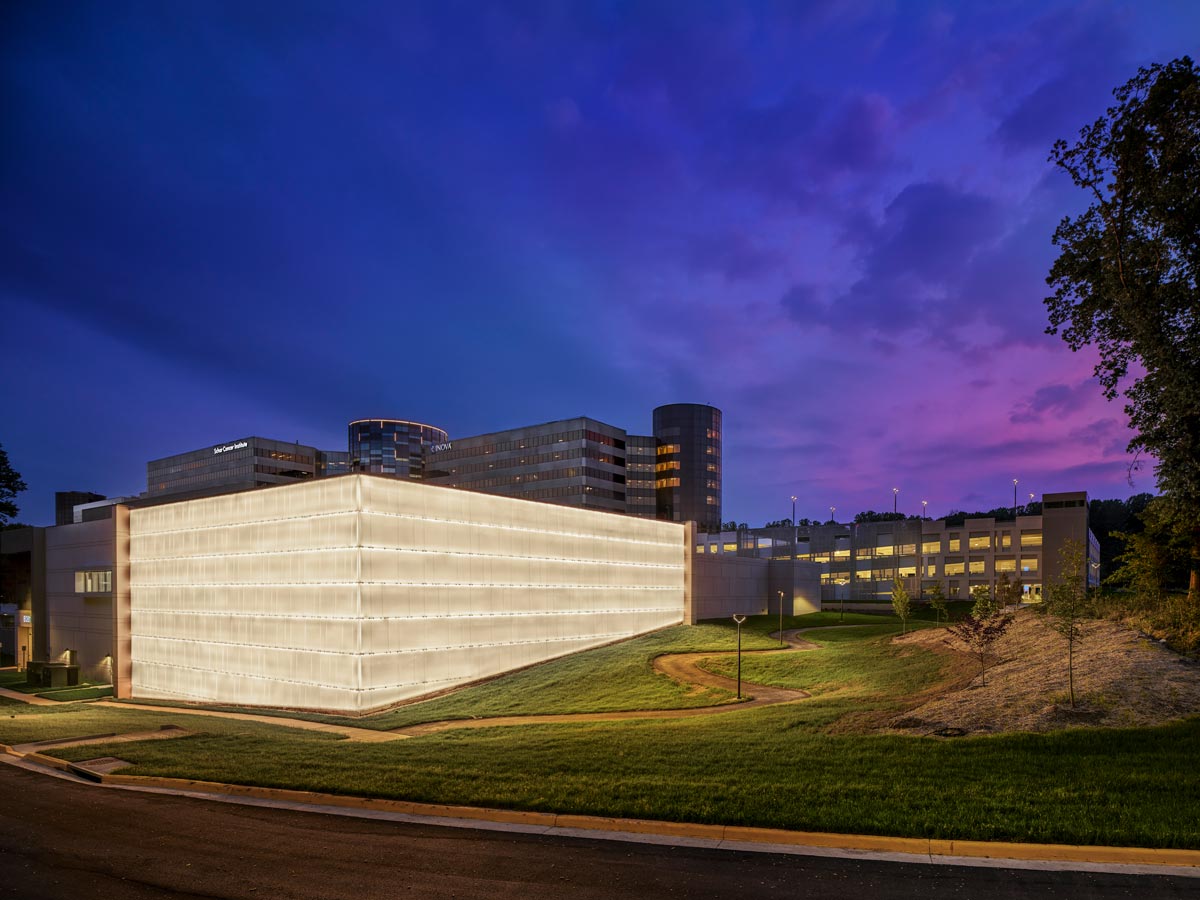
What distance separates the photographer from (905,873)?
9414mm

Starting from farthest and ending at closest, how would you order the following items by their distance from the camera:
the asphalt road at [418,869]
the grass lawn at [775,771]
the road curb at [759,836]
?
the grass lawn at [775,771] < the road curb at [759,836] < the asphalt road at [418,869]

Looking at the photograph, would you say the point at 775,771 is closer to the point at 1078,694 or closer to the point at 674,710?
the point at 1078,694

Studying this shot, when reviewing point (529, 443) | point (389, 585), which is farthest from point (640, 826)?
point (529, 443)

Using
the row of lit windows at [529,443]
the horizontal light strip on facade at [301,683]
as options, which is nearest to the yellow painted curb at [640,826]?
the horizontal light strip on facade at [301,683]

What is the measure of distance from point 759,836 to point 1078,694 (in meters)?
12.4

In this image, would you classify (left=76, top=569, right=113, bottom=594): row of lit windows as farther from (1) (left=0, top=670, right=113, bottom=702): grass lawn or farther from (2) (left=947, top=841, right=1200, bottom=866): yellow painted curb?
(2) (left=947, top=841, right=1200, bottom=866): yellow painted curb

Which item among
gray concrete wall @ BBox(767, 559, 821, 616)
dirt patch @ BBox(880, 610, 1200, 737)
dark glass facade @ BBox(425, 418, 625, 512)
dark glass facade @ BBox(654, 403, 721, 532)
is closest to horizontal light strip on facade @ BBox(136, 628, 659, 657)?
dirt patch @ BBox(880, 610, 1200, 737)

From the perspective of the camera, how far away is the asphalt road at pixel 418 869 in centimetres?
904

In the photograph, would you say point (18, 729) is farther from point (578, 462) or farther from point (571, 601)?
point (578, 462)

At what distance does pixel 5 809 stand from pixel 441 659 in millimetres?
20911

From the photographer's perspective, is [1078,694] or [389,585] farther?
[389,585]

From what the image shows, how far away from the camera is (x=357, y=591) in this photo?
102 feet

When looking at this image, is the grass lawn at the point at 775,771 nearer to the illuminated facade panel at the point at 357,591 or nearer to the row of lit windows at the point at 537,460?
the illuminated facade panel at the point at 357,591

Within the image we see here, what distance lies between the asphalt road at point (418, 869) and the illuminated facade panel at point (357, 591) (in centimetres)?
1900
